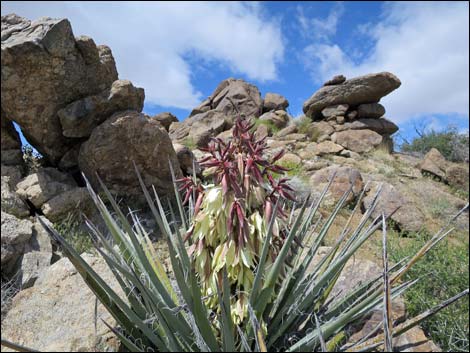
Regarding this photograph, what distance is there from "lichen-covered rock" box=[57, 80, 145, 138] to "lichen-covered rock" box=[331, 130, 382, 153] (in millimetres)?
6005

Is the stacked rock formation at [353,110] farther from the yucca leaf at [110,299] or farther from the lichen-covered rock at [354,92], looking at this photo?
the yucca leaf at [110,299]

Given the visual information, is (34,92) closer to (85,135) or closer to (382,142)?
(85,135)

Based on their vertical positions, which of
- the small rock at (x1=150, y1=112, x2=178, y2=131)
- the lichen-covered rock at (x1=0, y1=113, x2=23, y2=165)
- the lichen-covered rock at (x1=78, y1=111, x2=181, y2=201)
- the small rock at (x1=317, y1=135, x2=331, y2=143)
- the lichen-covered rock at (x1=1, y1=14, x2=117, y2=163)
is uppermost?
the small rock at (x1=150, y1=112, x2=178, y2=131)

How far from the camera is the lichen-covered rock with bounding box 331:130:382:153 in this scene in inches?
348

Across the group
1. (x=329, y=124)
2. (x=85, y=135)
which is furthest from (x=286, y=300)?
(x=329, y=124)

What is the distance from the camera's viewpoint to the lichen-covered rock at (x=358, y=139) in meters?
8.83

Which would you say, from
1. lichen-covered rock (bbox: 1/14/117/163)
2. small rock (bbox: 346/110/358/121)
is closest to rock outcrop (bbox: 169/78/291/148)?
small rock (bbox: 346/110/358/121)

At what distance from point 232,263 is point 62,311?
1118 millimetres

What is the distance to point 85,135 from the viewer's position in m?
4.47

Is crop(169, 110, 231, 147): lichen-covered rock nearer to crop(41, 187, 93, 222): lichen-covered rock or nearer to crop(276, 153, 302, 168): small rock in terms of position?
crop(276, 153, 302, 168): small rock

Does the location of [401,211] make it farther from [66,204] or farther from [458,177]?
[66,204]

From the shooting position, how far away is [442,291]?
3.11m

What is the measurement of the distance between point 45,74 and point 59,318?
3321 mm

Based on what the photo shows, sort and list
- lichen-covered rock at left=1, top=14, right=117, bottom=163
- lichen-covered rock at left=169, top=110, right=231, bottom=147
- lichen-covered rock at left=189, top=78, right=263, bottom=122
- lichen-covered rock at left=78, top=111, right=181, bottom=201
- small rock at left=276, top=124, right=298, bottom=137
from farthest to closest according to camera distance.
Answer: lichen-covered rock at left=189, top=78, right=263, bottom=122 < small rock at left=276, top=124, right=298, bottom=137 < lichen-covered rock at left=169, top=110, right=231, bottom=147 < lichen-covered rock at left=78, top=111, right=181, bottom=201 < lichen-covered rock at left=1, top=14, right=117, bottom=163
